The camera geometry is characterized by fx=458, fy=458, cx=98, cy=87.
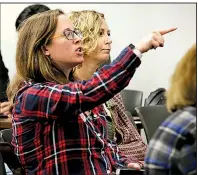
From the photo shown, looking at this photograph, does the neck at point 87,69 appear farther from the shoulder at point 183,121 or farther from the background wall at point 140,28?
the background wall at point 140,28

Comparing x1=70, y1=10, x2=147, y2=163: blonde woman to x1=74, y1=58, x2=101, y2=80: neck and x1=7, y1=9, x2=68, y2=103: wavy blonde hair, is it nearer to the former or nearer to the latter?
x1=74, y1=58, x2=101, y2=80: neck

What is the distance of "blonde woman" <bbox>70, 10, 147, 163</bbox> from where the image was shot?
2.12m

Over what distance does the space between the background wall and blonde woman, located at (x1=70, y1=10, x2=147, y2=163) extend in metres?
2.34

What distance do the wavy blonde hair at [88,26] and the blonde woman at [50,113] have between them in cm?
50

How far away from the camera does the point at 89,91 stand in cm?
136

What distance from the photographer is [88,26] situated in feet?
7.04

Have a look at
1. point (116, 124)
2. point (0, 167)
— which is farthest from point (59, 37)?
point (116, 124)

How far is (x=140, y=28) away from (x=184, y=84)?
11.8 ft

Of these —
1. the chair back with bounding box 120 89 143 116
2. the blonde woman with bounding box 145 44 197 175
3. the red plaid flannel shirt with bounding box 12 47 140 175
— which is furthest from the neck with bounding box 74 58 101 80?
the chair back with bounding box 120 89 143 116

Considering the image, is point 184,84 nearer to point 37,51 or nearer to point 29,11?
point 37,51

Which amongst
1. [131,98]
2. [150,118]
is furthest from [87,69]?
[131,98]

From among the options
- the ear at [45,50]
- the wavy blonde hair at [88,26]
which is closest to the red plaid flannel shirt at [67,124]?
the ear at [45,50]

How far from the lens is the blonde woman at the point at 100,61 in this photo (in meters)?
2.12

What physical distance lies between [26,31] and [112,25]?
306 centimetres
